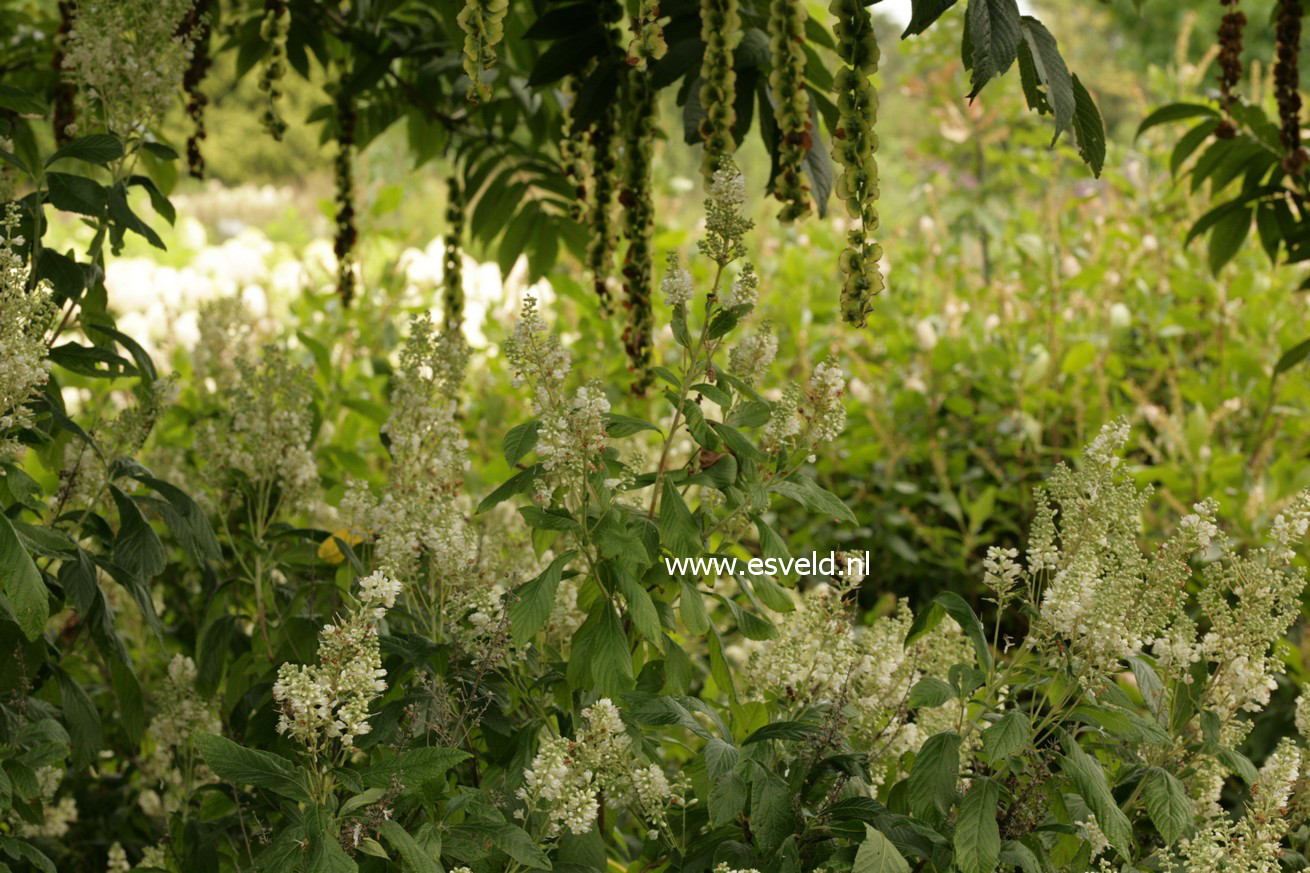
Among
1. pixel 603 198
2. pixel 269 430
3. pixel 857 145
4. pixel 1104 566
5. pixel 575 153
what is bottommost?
pixel 1104 566

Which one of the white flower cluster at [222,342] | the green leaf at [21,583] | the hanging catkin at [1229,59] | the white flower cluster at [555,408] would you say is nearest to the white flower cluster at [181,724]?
the green leaf at [21,583]

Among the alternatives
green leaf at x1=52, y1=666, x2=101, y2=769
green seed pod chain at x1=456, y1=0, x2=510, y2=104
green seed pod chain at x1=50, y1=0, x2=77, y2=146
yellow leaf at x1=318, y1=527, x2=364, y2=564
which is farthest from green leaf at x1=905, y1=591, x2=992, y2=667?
green seed pod chain at x1=50, y1=0, x2=77, y2=146

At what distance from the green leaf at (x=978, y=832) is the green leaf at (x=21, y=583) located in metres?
0.99

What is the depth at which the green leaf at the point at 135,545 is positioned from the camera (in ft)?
5.29

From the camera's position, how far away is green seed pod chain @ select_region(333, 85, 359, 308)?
241 cm

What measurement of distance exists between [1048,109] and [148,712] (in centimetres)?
191

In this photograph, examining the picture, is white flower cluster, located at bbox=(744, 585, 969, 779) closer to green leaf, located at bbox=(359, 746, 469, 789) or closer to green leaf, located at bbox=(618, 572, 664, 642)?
green leaf, located at bbox=(618, 572, 664, 642)

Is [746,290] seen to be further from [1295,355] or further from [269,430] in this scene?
[1295,355]

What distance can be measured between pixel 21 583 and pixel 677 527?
2.30 ft

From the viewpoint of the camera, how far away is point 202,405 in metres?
2.97

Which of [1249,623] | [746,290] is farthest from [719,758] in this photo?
[1249,623]

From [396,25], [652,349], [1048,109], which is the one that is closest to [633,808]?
[652,349]

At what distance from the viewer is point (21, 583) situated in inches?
49.3

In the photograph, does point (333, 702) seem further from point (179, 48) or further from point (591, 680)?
point (179, 48)
